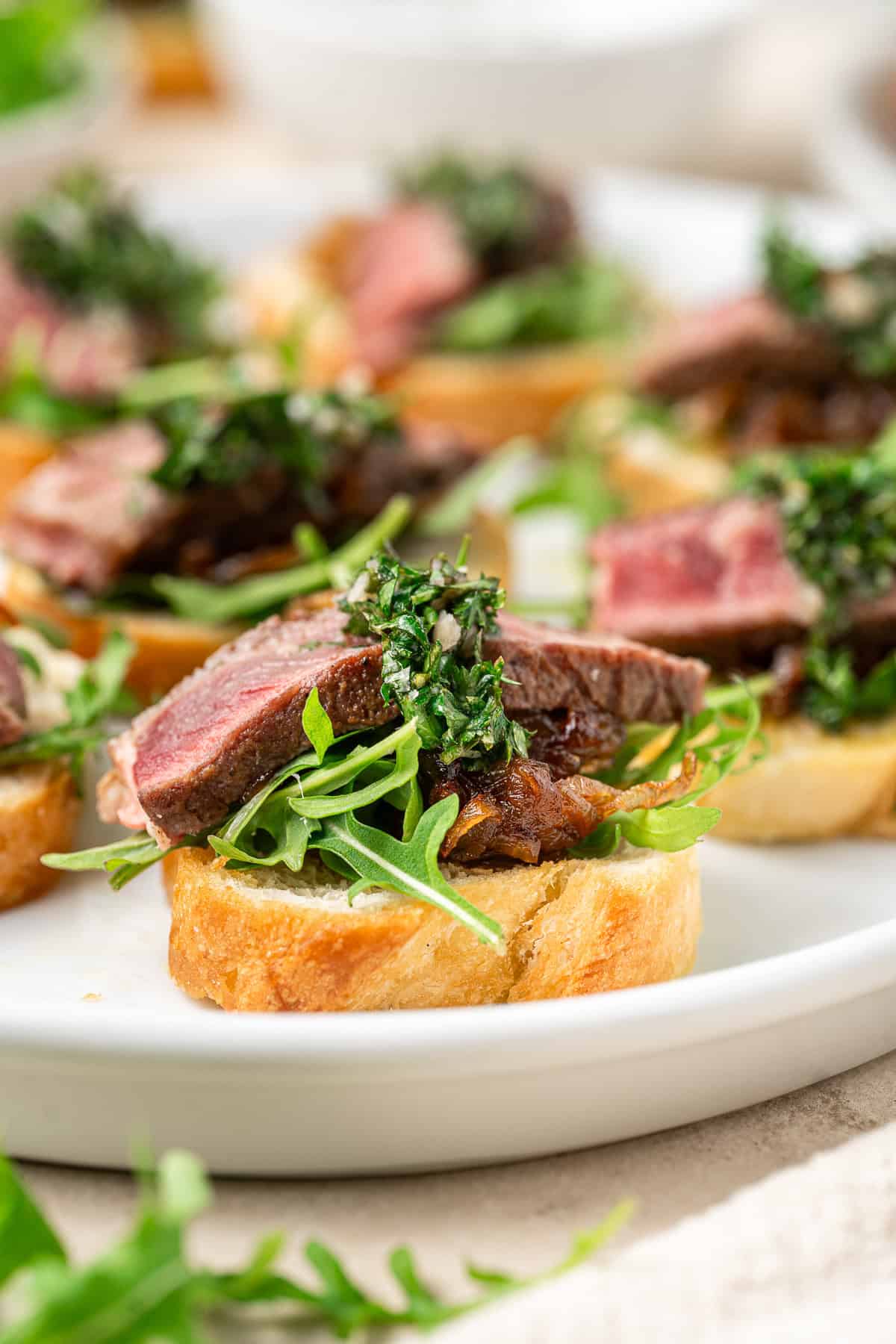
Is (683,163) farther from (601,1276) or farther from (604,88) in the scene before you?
(601,1276)

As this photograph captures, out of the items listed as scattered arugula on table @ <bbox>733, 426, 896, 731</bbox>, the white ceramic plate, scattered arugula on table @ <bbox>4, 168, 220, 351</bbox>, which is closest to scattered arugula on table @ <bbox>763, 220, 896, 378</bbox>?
scattered arugula on table @ <bbox>733, 426, 896, 731</bbox>

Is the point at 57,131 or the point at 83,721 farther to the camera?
the point at 57,131

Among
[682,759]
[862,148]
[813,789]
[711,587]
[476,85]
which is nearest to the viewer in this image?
[682,759]

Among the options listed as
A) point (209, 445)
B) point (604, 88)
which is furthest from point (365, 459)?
point (604, 88)

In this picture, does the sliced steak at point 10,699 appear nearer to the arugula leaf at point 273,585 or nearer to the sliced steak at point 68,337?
the arugula leaf at point 273,585

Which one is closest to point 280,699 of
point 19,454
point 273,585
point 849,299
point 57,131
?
point 273,585

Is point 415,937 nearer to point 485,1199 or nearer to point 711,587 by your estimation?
point 485,1199
